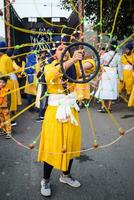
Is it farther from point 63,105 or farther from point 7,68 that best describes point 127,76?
point 63,105

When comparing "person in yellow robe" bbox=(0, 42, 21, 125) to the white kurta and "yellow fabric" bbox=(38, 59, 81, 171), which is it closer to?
the white kurta

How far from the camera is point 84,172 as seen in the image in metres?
Result: 5.34

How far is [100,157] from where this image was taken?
5.97 m

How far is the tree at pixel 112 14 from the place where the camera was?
488 inches

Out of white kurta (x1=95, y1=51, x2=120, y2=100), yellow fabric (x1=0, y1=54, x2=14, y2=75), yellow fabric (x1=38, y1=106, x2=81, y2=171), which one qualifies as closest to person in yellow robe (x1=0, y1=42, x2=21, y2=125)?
yellow fabric (x1=0, y1=54, x2=14, y2=75)

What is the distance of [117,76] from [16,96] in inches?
104

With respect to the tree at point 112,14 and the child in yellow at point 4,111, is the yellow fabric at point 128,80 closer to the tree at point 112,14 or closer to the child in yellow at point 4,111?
the tree at point 112,14

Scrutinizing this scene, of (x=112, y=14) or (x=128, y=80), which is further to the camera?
(x=112, y=14)

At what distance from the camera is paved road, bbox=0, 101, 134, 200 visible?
4.66 meters

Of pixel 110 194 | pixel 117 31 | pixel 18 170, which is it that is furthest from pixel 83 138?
pixel 117 31

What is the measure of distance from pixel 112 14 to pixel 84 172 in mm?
8319

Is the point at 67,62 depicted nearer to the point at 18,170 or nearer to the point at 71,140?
the point at 71,140

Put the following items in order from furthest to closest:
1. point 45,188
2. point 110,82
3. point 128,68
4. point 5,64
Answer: point 128,68 < point 110,82 < point 5,64 < point 45,188

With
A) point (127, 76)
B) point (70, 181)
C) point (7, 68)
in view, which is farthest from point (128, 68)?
point (70, 181)
